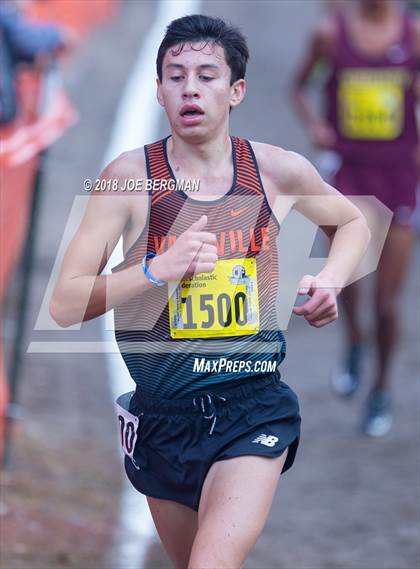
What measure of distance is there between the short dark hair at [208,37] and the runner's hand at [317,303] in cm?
61

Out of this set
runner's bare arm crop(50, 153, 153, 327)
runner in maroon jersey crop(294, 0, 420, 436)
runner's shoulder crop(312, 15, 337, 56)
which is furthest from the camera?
runner's shoulder crop(312, 15, 337, 56)

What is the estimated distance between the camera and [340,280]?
151 inches

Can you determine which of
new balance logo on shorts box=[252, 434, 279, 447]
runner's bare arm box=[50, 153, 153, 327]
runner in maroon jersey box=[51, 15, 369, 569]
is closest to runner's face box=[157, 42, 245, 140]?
runner in maroon jersey box=[51, 15, 369, 569]

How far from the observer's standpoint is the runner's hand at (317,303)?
3.65 meters

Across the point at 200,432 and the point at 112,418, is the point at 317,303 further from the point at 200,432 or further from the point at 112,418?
the point at 112,418

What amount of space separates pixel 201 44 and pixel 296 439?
1.14m

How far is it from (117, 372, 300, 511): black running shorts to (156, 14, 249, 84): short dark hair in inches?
35.0

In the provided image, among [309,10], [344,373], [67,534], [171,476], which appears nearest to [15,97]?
[344,373]

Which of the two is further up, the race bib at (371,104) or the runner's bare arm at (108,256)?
the race bib at (371,104)

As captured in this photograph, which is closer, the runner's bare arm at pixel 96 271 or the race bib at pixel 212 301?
the runner's bare arm at pixel 96 271

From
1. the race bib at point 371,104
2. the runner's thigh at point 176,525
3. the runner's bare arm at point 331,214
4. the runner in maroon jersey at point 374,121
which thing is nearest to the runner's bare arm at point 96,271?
the runner's bare arm at point 331,214

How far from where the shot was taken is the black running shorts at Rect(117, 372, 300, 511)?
12.5 ft

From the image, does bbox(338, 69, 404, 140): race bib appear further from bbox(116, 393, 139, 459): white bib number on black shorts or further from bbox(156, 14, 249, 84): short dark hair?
bbox(116, 393, 139, 459): white bib number on black shorts

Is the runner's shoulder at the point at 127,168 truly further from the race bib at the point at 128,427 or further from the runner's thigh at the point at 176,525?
the runner's thigh at the point at 176,525
